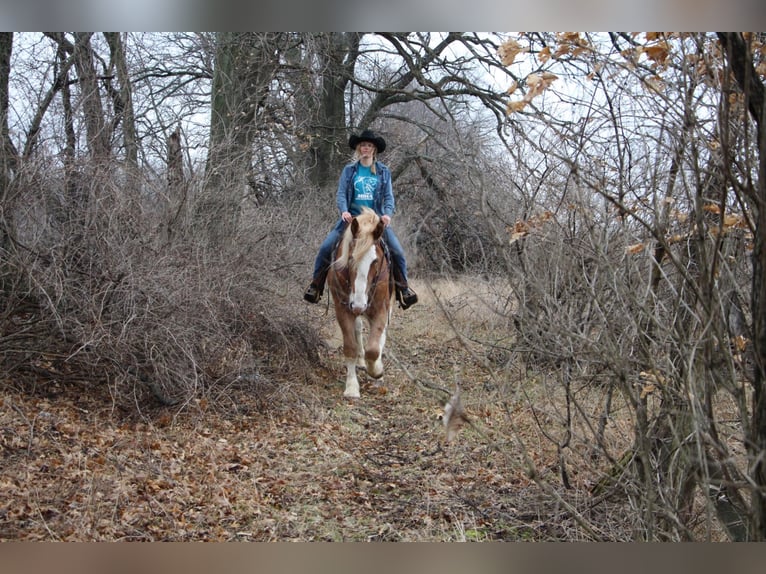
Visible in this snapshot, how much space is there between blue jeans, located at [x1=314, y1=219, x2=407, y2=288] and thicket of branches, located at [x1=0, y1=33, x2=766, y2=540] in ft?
0.58

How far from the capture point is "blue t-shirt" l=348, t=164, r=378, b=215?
14.3ft

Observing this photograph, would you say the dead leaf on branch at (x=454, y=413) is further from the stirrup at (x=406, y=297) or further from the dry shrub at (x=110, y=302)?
the stirrup at (x=406, y=297)

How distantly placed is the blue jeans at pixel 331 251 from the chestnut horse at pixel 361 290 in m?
0.05

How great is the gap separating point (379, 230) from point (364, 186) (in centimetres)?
32

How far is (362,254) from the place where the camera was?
174 inches

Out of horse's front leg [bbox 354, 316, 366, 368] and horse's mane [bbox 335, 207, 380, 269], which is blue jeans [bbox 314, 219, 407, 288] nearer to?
horse's mane [bbox 335, 207, 380, 269]

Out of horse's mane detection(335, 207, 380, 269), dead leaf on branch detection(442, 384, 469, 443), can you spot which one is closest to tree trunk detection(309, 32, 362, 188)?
horse's mane detection(335, 207, 380, 269)

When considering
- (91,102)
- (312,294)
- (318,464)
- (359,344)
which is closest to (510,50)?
(318,464)

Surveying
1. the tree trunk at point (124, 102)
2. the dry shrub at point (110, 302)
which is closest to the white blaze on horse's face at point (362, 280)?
the dry shrub at point (110, 302)

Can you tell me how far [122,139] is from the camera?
172 inches

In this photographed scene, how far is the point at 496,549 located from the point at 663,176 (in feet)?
5.48

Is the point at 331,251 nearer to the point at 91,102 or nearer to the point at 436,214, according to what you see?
the point at 436,214

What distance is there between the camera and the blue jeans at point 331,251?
446 centimetres

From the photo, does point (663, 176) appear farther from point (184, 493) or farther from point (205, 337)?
point (205, 337)
